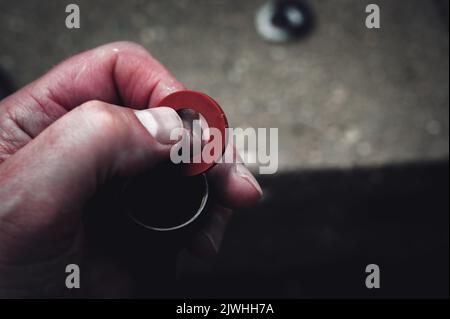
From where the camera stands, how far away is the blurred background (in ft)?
5.75

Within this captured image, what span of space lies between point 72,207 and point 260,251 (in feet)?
3.26

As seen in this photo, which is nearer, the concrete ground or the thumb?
the thumb

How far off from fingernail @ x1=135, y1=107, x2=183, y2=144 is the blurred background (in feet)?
2.90

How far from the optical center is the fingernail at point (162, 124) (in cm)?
91

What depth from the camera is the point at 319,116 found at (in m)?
1.87

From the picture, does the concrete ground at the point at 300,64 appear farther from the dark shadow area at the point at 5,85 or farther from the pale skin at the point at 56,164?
the pale skin at the point at 56,164

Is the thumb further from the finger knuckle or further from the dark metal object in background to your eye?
the dark metal object in background

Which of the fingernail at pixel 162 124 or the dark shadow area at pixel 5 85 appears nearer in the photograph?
the fingernail at pixel 162 124

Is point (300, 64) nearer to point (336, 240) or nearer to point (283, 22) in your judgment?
point (283, 22)

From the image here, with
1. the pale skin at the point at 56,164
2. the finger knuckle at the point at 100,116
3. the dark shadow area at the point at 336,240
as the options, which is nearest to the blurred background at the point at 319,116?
the dark shadow area at the point at 336,240

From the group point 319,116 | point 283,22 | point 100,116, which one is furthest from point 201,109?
point 283,22

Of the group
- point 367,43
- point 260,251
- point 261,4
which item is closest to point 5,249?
point 260,251

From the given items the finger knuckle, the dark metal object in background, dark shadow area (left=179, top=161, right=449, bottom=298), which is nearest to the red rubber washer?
the finger knuckle

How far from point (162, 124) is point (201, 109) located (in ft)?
0.30
